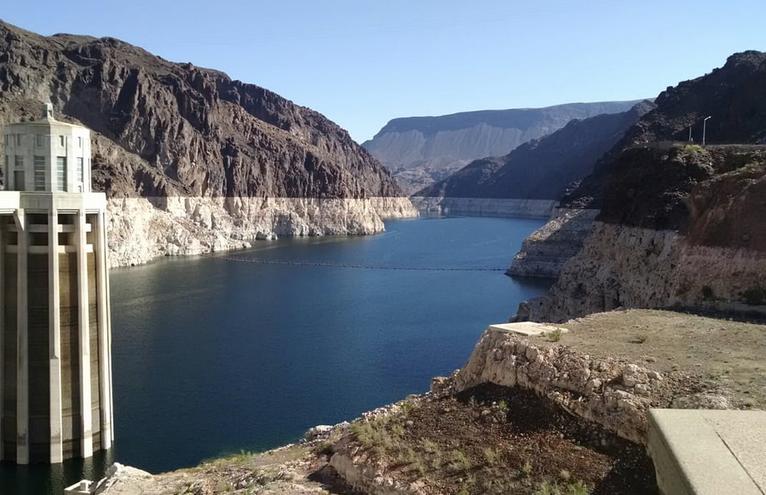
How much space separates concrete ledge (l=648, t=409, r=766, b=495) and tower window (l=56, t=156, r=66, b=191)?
20.8 m

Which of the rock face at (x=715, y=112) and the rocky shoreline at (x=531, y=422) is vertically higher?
the rock face at (x=715, y=112)

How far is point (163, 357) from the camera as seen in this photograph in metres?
40.2

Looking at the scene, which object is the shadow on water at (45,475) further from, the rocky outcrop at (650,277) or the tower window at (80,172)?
the rocky outcrop at (650,277)

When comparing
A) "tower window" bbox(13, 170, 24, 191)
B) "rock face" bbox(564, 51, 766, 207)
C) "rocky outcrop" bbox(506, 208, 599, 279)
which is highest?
"rock face" bbox(564, 51, 766, 207)

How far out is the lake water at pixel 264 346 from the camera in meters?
27.2

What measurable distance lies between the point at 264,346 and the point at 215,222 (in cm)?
8795

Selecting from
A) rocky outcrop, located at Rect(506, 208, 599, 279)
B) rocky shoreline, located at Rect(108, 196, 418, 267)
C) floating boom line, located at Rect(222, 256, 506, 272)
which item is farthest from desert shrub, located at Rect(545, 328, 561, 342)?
rocky shoreline, located at Rect(108, 196, 418, 267)

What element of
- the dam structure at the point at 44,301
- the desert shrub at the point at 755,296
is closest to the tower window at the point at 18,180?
the dam structure at the point at 44,301

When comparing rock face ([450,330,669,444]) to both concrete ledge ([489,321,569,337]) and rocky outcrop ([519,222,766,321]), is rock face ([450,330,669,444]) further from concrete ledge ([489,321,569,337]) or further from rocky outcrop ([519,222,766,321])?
rocky outcrop ([519,222,766,321])

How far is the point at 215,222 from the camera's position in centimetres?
12825

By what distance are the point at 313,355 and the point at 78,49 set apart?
107 m

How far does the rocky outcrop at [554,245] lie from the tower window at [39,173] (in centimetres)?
6290

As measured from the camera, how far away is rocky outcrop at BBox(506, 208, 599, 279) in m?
78.8

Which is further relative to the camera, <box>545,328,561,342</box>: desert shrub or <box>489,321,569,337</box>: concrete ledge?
<box>489,321,569,337</box>: concrete ledge
